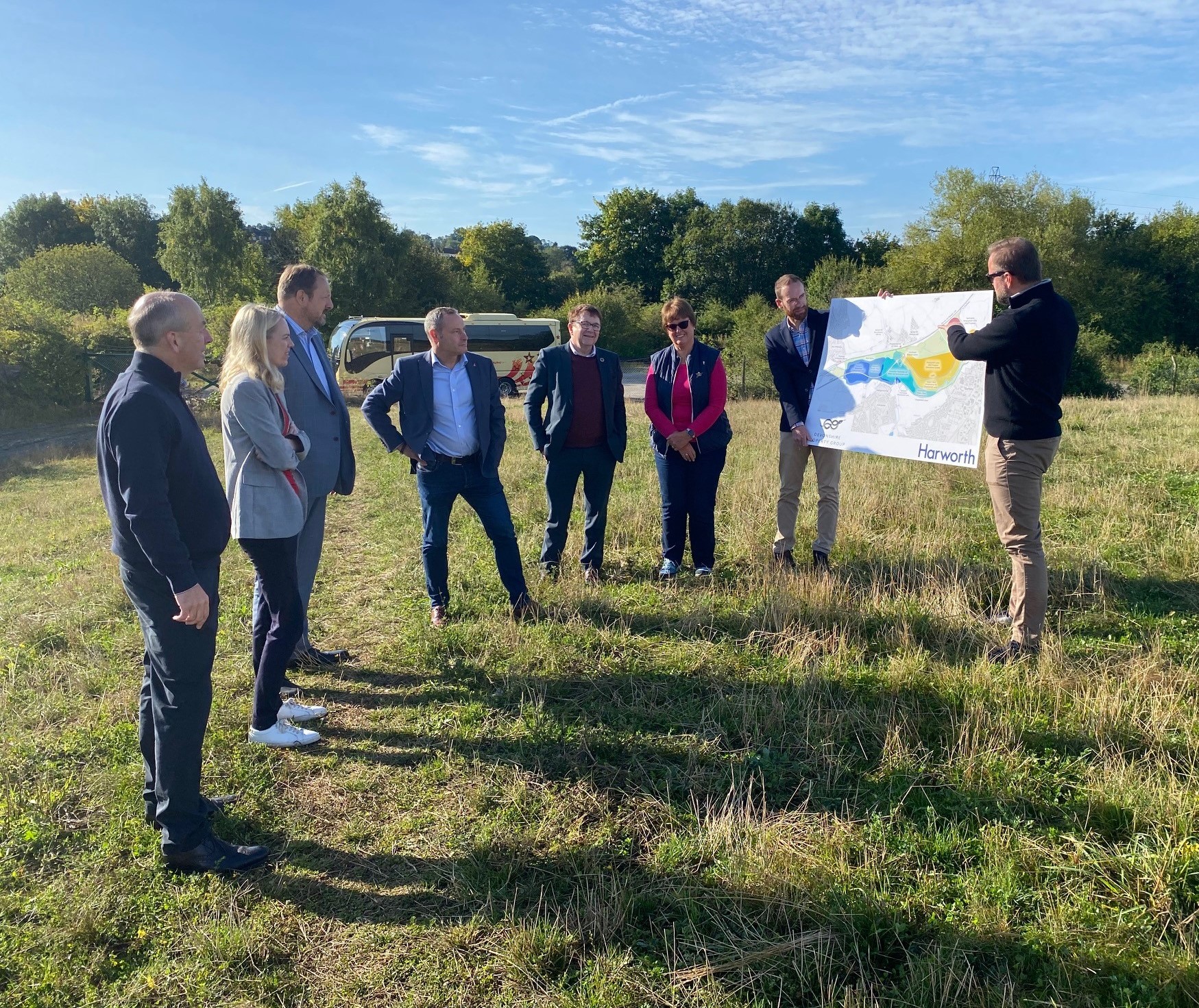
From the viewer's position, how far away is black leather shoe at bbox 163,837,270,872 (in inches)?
113

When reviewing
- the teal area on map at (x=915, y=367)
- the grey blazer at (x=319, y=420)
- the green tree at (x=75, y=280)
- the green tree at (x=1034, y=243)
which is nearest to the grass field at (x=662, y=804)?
the grey blazer at (x=319, y=420)

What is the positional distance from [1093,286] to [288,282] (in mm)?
46152

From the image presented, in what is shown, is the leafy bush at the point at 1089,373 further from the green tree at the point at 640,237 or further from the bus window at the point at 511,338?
the green tree at the point at 640,237

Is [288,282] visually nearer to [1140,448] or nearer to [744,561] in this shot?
[744,561]

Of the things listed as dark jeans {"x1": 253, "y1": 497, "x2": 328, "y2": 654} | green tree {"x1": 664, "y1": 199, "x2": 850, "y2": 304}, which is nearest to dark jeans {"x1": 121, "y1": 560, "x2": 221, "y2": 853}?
dark jeans {"x1": 253, "y1": 497, "x2": 328, "y2": 654}

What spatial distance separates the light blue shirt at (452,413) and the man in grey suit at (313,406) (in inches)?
25.2

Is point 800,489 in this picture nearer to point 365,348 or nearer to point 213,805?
point 213,805

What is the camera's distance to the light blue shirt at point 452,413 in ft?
16.4

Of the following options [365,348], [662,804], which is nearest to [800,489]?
[662,804]

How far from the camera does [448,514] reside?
5.10 m

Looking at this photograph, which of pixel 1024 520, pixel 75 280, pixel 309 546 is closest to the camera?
pixel 1024 520

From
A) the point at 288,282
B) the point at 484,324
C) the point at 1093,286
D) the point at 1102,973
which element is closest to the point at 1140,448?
the point at 1102,973

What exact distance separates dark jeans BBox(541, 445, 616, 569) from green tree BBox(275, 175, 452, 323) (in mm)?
36380

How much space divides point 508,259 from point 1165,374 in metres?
43.7
